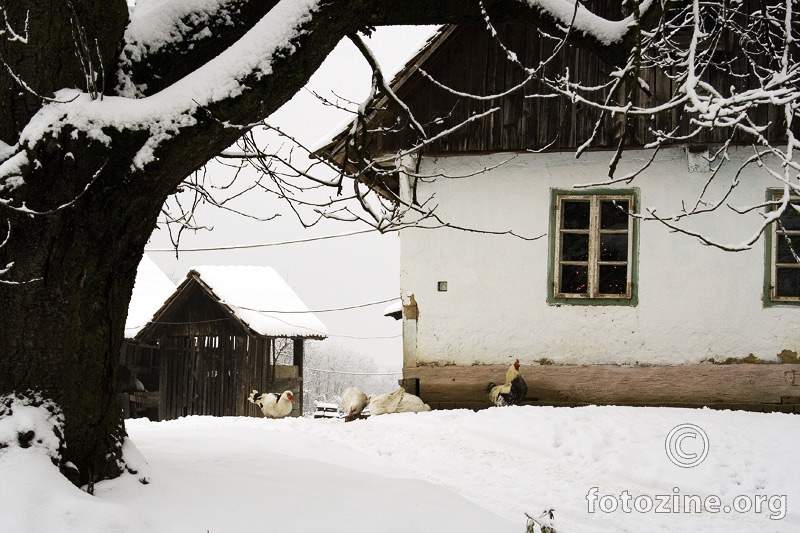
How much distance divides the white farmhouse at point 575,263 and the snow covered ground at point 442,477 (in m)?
0.86

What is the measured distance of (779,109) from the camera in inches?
376

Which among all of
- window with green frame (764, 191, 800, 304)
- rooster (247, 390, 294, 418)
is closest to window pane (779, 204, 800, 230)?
window with green frame (764, 191, 800, 304)

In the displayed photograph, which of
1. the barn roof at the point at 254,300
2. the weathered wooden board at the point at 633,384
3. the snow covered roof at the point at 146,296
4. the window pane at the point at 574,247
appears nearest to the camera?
the weathered wooden board at the point at 633,384

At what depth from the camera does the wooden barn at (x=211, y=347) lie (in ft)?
63.7

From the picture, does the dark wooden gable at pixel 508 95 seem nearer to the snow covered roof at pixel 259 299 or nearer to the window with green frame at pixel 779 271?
the window with green frame at pixel 779 271

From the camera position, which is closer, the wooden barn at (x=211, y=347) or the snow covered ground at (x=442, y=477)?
the snow covered ground at (x=442, y=477)

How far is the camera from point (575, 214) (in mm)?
10000

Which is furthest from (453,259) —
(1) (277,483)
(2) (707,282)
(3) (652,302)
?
(1) (277,483)

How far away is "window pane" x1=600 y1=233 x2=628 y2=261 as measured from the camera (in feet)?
32.3

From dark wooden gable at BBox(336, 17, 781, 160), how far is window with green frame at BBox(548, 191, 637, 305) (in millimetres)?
755

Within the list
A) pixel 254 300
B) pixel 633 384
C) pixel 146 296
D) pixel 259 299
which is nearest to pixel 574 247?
pixel 633 384

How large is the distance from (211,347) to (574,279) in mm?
12732

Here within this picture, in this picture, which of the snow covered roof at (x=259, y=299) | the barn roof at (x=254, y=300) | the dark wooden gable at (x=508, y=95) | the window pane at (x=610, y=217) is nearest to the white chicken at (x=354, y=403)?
the dark wooden gable at (x=508, y=95)

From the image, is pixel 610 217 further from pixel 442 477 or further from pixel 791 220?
pixel 442 477
